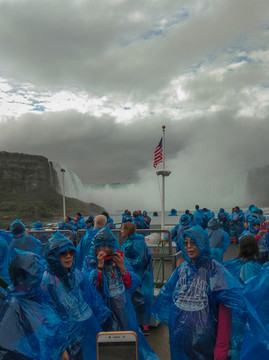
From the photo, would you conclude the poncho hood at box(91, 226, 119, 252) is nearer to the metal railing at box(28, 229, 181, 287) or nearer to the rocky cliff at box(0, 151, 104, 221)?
the metal railing at box(28, 229, 181, 287)

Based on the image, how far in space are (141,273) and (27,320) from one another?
2604mm

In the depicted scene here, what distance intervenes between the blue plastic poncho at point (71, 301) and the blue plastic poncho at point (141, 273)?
5.68 ft

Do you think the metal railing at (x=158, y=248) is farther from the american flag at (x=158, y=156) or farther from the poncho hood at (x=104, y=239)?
the american flag at (x=158, y=156)

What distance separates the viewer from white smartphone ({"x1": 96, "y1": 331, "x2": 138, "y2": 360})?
1.84 metres

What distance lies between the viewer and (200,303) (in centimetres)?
221

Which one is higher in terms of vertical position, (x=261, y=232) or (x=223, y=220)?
(x=261, y=232)

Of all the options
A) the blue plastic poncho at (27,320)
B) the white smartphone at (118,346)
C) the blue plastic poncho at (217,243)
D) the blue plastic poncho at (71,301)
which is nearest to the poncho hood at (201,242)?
the white smartphone at (118,346)

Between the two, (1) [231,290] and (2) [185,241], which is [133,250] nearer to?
(2) [185,241]

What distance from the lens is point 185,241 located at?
2436mm

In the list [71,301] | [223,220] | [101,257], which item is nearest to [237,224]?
[223,220]

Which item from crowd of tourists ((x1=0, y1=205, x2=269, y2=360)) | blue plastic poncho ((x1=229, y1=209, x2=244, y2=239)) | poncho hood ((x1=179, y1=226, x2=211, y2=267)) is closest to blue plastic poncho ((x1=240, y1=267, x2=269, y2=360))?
crowd of tourists ((x1=0, y1=205, x2=269, y2=360))

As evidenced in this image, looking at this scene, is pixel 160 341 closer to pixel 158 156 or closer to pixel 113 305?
pixel 113 305

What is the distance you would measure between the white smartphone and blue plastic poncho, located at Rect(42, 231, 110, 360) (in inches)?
18.7

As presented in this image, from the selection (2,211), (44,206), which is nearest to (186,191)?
(44,206)
